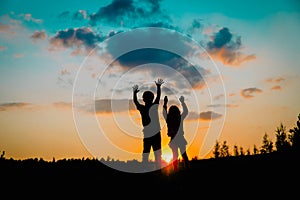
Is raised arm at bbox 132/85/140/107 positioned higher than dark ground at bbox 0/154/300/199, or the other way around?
raised arm at bbox 132/85/140/107

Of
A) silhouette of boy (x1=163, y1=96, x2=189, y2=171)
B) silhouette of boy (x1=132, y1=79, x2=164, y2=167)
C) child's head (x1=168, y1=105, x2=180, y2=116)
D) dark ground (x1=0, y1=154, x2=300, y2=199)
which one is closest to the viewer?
dark ground (x1=0, y1=154, x2=300, y2=199)

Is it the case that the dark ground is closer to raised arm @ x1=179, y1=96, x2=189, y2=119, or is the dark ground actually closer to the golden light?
the golden light

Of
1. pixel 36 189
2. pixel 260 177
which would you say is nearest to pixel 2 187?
pixel 36 189

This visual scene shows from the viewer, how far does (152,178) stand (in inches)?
370

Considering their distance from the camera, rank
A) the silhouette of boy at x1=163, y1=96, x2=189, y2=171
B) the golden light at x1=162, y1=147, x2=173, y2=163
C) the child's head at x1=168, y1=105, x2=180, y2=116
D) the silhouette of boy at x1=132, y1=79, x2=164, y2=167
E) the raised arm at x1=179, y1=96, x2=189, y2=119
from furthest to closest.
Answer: the raised arm at x1=179, y1=96, x2=189, y2=119 → the child's head at x1=168, y1=105, x2=180, y2=116 → the silhouette of boy at x1=163, y1=96, x2=189, y2=171 → the golden light at x1=162, y1=147, x2=173, y2=163 → the silhouette of boy at x1=132, y1=79, x2=164, y2=167

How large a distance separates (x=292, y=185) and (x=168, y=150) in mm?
5678

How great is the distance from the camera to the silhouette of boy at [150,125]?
10.6 m

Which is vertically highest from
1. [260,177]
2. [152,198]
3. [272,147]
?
[272,147]

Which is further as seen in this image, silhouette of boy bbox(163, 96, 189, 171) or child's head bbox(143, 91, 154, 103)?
silhouette of boy bbox(163, 96, 189, 171)

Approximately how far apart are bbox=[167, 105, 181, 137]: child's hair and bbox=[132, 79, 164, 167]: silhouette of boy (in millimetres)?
1459

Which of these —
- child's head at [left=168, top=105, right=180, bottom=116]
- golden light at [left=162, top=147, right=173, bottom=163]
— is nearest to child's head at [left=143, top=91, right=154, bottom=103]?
child's head at [left=168, top=105, right=180, bottom=116]

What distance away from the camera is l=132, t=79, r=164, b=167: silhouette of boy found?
10.6 metres

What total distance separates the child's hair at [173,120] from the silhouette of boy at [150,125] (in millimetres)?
1459

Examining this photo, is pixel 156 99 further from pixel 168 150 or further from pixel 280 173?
pixel 280 173
